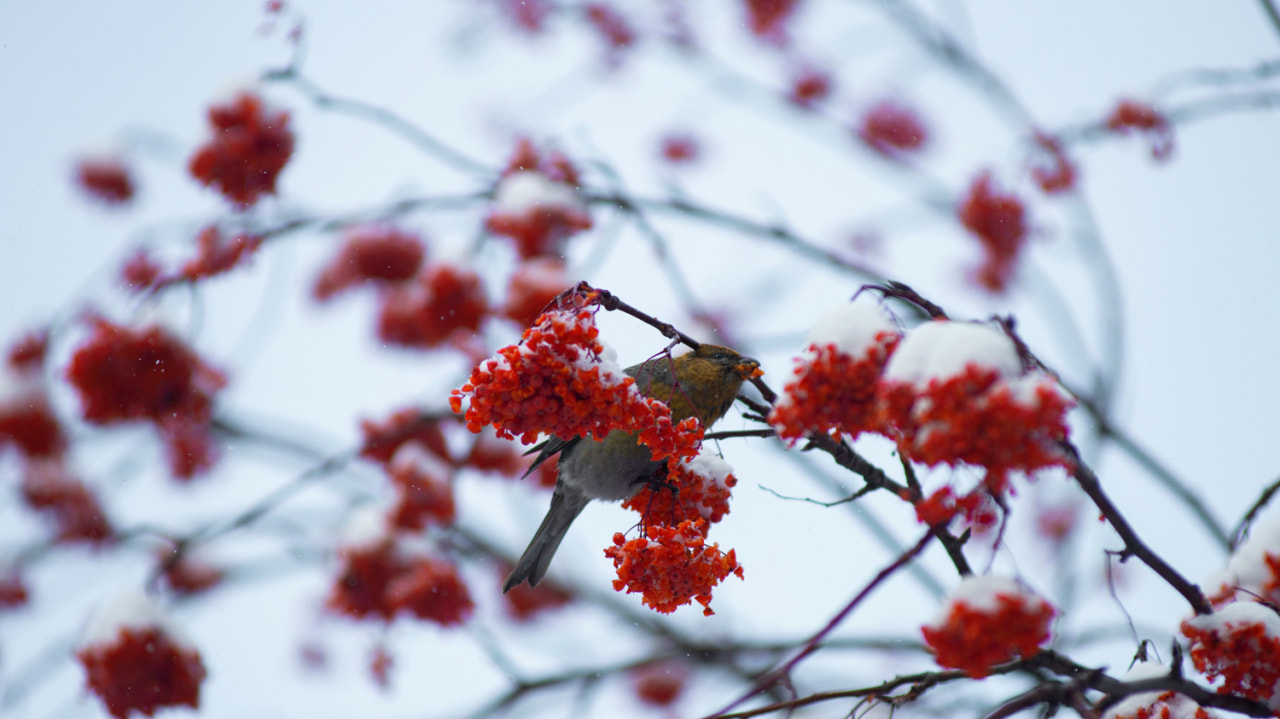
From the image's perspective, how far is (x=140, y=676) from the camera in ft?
11.5

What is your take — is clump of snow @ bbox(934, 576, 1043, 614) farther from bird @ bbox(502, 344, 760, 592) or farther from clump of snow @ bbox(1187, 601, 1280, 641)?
bird @ bbox(502, 344, 760, 592)

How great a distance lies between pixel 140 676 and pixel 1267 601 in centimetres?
386

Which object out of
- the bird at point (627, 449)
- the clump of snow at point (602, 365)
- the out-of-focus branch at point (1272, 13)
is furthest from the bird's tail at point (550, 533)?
the out-of-focus branch at point (1272, 13)

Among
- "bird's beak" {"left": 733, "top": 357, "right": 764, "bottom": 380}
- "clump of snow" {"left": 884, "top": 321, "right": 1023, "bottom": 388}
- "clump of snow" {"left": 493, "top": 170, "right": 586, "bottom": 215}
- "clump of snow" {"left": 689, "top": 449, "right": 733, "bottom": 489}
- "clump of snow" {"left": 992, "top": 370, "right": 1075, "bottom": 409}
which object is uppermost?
"clump of snow" {"left": 493, "top": 170, "right": 586, "bottom": 215}

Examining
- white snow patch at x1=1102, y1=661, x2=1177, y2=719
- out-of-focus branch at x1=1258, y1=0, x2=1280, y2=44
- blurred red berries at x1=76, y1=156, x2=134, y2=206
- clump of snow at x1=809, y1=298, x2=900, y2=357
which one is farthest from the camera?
blurred red berries at x1=76, y1=156, x2=134, y2=206

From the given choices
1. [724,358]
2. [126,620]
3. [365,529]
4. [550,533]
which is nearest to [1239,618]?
[724,358]

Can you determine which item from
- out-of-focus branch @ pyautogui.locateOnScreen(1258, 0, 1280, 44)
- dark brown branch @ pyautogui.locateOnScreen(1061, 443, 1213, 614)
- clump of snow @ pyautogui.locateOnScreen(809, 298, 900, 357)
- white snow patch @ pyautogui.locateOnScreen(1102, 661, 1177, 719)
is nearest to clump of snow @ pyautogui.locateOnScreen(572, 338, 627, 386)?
clump of snow @ pyautogui.locateOnScreen(809, 298, 900, 357)

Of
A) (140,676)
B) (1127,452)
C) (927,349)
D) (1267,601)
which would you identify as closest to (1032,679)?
(1127,452)

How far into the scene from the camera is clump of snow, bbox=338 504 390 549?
16.1ft

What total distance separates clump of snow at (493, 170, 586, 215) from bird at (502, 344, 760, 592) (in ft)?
4.71

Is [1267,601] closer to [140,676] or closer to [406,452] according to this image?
[140,676]

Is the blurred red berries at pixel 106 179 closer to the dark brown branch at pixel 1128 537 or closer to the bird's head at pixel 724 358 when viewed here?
the bird's head at pixel 724 358

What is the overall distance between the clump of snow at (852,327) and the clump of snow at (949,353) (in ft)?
0.28

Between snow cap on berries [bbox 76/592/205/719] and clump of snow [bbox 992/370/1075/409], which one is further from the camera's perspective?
snow cap on berries [bbox 76/592/205/719]
